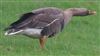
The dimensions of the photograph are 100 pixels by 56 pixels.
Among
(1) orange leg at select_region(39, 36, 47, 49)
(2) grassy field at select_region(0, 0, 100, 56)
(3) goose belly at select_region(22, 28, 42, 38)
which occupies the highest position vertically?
(3) goose belly at select_region(22, 28, 42, 38)

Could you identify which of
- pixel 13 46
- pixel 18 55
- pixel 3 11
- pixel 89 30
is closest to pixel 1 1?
pixel 3 11

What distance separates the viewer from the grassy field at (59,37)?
11547mm

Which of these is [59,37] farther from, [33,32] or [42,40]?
[33,32]

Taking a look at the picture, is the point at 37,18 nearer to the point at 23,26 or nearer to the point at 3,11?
the point at 23,26

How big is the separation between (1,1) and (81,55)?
303 inches

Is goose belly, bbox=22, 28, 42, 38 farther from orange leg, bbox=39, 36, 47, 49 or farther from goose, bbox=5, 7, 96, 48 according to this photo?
orange leg, bbox=39, 36, 47, 49

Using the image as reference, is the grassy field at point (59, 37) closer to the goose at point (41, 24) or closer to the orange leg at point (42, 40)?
the orange leg at point (42, 40)

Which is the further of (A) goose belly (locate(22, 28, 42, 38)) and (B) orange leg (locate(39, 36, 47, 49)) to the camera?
(B) orange leg (locate(39, 36, 47, 49))

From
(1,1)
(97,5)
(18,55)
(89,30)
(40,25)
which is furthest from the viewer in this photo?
(97,5)

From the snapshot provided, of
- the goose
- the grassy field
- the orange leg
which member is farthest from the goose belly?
the grassy field

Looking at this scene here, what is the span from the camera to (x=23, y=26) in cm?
1123

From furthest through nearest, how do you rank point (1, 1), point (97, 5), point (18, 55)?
point (97, 5)
point (1, 1)
point (18, 55)

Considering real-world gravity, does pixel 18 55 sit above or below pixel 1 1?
above

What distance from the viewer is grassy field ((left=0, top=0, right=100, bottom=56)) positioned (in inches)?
455
